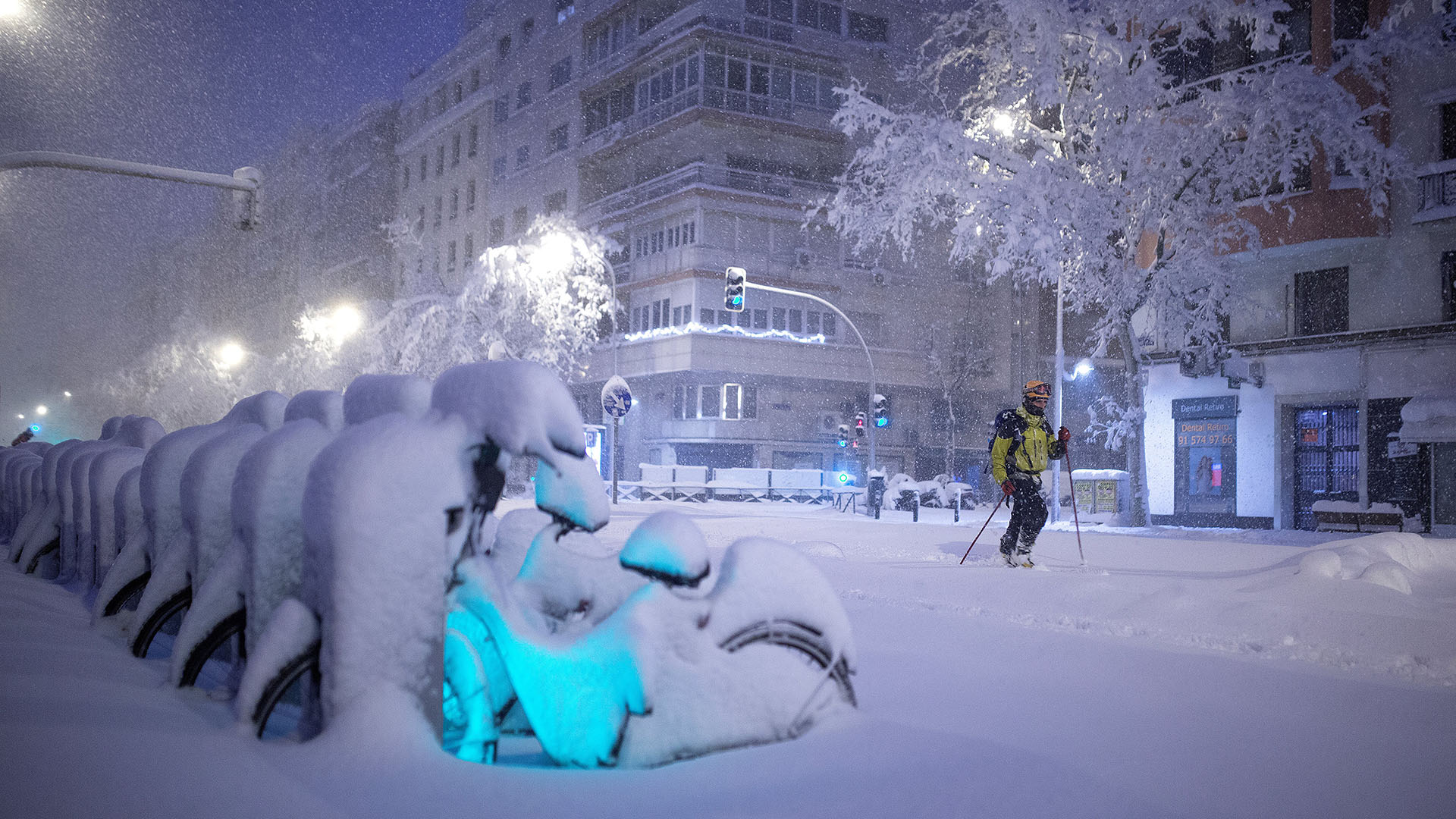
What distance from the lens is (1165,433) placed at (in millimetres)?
25422

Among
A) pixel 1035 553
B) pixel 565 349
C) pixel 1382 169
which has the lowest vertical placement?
pixel 1035 553

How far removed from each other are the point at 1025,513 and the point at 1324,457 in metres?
17.1

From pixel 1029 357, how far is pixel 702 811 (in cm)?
4596

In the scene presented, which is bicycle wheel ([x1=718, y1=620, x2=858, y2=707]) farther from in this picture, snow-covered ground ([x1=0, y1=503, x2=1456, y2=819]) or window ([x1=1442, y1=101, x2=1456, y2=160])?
window ([x1=1442, y1=101, x2=1456, y2=160])

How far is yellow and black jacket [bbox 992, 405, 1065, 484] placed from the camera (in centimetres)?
992

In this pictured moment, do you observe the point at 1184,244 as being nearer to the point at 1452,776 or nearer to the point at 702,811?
the point at 1452,776

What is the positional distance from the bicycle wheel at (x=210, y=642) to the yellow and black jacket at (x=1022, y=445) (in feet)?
25.2

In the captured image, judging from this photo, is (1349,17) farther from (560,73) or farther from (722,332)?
(560,73)

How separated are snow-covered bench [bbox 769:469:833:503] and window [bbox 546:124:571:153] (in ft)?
69.0

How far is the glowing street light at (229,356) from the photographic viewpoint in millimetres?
54188

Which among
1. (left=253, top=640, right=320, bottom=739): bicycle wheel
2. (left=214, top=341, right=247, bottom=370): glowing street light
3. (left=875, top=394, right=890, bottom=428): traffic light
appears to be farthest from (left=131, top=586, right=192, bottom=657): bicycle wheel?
(left=214, top=341, right=247, bottom=370): glowing street light

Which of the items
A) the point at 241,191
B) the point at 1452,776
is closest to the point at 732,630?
the point at 1452,776

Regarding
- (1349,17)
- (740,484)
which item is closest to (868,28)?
(740,484)

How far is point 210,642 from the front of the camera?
11.7 feet
